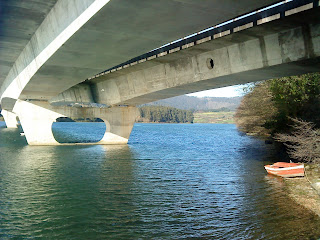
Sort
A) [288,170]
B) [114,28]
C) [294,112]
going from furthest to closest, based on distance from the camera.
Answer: [294,112], [288,170], [114,28]

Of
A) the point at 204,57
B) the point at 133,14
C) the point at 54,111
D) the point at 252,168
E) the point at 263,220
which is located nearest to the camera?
the point at 133,14

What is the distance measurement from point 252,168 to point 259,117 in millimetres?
20113

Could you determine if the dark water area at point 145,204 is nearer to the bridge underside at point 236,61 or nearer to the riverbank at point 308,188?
the riverbank at point 308,188

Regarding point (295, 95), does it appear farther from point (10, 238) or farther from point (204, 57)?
point (10, 238)

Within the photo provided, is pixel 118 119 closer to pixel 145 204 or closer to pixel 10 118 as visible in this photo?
pixel 145 204

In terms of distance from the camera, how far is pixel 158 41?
1325 cm

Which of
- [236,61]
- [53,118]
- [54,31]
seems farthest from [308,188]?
[53,118]

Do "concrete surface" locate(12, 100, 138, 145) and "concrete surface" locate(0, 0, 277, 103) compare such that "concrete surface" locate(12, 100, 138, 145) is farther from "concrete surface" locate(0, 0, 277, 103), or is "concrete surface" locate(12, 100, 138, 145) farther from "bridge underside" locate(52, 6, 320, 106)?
"concrete surface" locate(0, 0, 277, 103)

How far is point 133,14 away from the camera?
10055 mm

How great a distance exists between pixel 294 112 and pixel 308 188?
16.4 m

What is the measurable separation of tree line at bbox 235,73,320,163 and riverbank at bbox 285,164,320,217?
100 cm

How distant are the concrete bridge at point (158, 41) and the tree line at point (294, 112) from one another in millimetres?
6263

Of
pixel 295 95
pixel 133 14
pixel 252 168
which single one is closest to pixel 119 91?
pixel 252 168

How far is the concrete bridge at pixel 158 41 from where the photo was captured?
10289mm
